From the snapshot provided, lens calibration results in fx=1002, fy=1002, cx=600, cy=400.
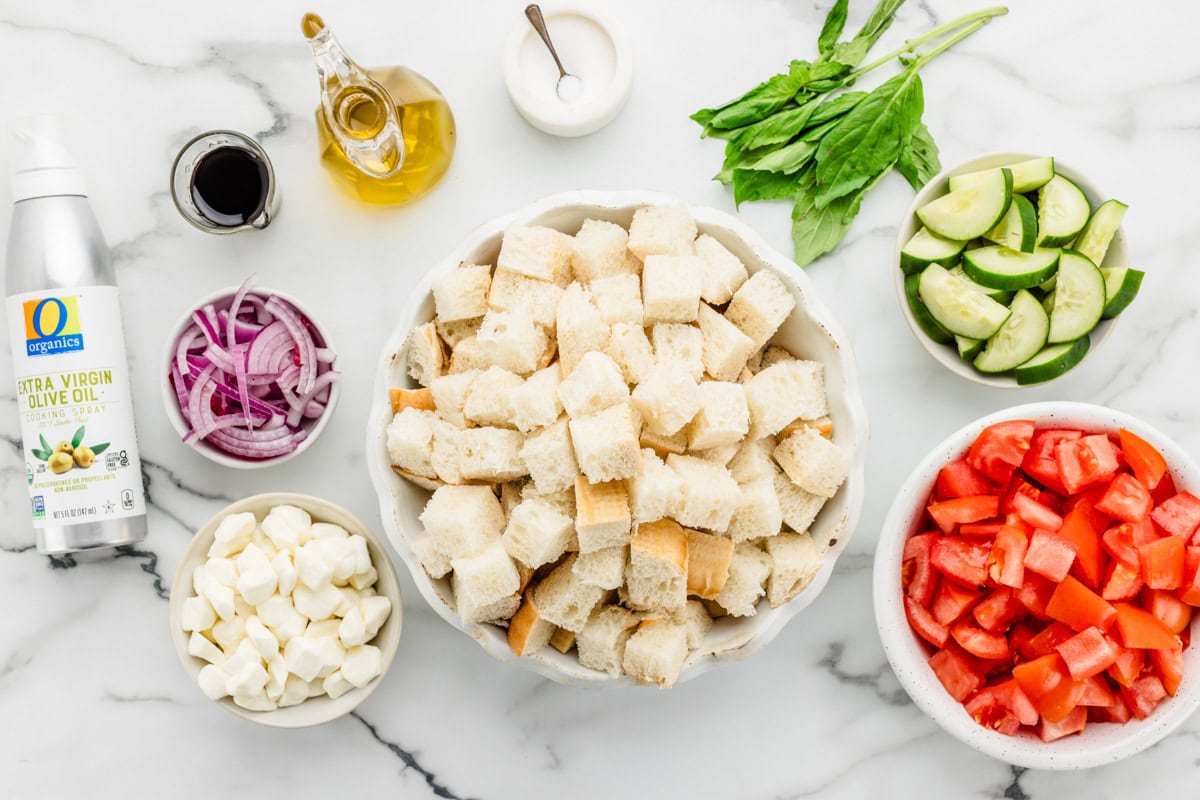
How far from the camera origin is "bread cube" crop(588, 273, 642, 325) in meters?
1.84

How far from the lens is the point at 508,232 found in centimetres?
189

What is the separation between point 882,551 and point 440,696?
41.9 inches

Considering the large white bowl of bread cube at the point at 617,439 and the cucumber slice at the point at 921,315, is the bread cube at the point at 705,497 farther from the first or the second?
the cucumber slice at the point at 921,315

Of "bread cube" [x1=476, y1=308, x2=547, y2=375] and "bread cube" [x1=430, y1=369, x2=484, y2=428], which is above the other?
"bread cube" [x1=476, y1=308, x2=547, y2=375]

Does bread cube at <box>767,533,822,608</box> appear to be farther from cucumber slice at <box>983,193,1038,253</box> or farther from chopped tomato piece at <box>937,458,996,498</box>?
cucumber slice at <box>983,193,1038,253</box>

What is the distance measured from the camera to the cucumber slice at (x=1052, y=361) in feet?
7.00

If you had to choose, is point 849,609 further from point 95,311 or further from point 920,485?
point 95,311

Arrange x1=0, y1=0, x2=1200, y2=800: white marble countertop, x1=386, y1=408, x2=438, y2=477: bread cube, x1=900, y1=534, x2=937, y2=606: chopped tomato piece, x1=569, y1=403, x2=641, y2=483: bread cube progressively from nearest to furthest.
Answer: x1=569, y1=403, x2=641, y2=483: bread cube
x1=386, y1=408, x2=438, y2=477: bread cube
x1=900, y1=534, x2=937, y2=606: chopped tomato piece
x1=0, y1=0, x2=1200, y2=800: white marble countertop

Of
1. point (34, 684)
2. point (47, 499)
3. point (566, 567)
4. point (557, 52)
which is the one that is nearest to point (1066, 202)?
point (557, 52)

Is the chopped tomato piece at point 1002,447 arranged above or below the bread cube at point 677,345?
below

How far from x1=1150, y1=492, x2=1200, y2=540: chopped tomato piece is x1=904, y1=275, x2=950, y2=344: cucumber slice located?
0.55 m

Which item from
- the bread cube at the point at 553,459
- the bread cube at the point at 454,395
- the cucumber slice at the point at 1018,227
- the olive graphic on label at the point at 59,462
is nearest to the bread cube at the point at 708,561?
the bread cube at the point at 553,459

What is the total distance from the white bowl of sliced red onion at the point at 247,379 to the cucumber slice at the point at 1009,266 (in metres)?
1.39

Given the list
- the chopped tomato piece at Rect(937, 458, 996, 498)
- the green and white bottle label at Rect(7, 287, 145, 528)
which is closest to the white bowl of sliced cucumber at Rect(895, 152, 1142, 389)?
the chopped tomato piece at Rect(937, 458, 996, 498)
